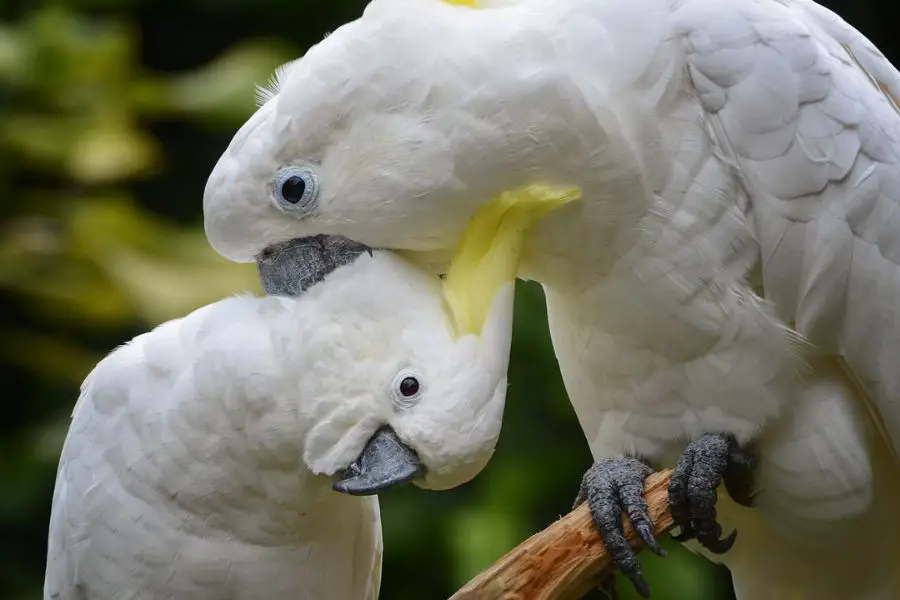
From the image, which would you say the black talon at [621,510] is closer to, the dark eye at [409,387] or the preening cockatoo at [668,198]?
the preening cockatoo at [668,198]

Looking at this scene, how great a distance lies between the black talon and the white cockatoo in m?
0.27

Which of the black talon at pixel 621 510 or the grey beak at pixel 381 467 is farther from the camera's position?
the black talon at pixel 621 510

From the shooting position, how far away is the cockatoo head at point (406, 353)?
1.61m

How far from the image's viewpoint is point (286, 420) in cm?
171

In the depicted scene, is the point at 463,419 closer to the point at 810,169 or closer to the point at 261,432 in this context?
the point at 261,432

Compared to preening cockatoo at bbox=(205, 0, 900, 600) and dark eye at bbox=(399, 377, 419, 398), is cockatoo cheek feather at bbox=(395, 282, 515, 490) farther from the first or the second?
preening cockatoo at bbox=(205, 0, 900, 600)

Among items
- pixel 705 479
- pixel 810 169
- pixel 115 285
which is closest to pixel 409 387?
pixel 705 479

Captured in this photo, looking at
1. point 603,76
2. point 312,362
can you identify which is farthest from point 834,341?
point 312,362

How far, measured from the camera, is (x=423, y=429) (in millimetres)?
1593

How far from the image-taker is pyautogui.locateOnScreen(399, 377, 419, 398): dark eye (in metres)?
1.62

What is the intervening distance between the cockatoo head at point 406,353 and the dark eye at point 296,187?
0.24 ft

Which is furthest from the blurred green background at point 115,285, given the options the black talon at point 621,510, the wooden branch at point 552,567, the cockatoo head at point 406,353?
the cockatoo head at point 406,353

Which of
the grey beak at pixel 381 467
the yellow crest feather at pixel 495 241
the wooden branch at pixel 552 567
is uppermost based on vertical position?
the yellow crest feather at pixel 495 241

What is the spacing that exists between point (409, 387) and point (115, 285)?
214cm
